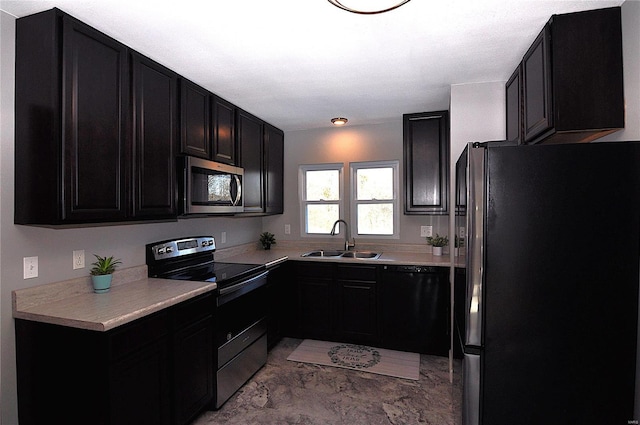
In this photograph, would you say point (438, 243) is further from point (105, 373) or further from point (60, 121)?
point (60, 121)

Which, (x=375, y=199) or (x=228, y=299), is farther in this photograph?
(x=375, y=199)

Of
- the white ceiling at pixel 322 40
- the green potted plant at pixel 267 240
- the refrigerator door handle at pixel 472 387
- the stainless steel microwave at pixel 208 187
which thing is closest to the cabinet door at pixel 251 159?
the stainless steel microwave at pixel 208 187

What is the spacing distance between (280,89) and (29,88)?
161 cm

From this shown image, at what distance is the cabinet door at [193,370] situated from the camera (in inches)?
81.5

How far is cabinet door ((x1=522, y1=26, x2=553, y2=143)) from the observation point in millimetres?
1810

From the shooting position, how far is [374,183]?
4027 millimetres

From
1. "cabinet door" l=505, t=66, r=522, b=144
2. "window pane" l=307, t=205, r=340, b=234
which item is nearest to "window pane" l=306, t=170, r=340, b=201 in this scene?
"window pane" l=307, t=205, r=340, b=234

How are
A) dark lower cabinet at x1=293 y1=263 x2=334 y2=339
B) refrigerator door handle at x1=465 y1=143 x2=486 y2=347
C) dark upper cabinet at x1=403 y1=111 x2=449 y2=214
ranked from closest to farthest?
1. refrigerator door handle at x1=465 y1=143 x2=486 y2=347
2. dark upper cabinet at x1=403 y1=111 x2=449 y2=214
3. dark lower cabinet at x1=293 y1=263 x2=334 y2=339

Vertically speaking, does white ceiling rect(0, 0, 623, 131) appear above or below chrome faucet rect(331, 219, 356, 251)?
above

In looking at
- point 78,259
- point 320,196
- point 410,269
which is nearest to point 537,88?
point 410,269

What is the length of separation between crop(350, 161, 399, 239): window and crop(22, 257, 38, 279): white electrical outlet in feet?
9.54

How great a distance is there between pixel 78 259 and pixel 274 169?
2266 mm

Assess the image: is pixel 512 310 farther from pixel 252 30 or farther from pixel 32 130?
pixel 32 130

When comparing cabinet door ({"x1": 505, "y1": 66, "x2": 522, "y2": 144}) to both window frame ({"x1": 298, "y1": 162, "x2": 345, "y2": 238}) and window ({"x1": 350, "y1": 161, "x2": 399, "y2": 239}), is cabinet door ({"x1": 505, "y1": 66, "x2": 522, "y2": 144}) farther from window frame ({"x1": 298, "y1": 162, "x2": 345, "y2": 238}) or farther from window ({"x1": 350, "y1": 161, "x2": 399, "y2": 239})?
window frame ({"x1": 298, "y1": 162, "x2": 345, "y2": 238})
